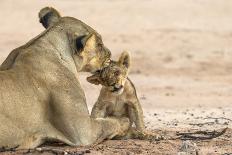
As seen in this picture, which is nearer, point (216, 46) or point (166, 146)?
point (166, 146)

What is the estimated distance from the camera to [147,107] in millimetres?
14422

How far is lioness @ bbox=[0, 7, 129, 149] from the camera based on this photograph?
7.93 m

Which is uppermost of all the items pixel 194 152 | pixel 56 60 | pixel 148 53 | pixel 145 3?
pixel 145 3

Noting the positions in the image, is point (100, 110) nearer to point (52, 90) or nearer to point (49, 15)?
point (49, 15)

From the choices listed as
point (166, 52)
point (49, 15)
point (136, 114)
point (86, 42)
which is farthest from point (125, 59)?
point (166, 52)

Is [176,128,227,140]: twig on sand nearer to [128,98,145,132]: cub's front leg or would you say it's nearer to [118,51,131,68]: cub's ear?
[128,98,145,132]: cub's front leg

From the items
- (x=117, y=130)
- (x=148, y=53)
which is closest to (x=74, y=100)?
(x=117, y=130)

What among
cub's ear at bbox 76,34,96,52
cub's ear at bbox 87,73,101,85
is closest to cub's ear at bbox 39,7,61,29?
cub's ear at bbox 76,34,96,52

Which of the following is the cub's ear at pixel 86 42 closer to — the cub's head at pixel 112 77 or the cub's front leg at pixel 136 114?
the cub's head at pixel 112 77

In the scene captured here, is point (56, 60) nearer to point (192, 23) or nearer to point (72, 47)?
point (72, 47)

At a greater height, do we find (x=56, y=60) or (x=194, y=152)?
(x=56, y=60)

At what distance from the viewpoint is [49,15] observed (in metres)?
9.15

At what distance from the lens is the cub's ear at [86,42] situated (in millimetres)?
8625

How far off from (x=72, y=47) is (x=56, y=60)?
287mm
